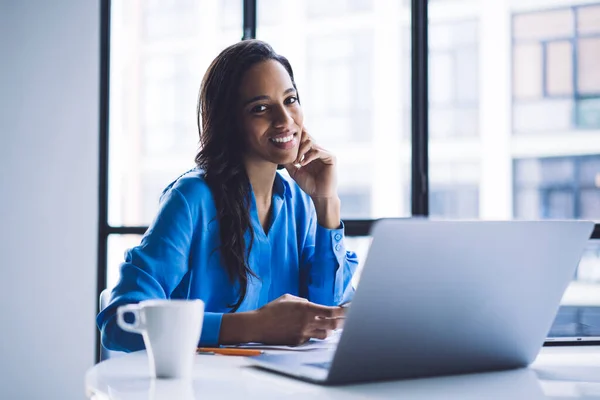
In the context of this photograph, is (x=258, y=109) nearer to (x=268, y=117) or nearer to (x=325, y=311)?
(x=268, y=117)

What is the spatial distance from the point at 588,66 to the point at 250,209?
20550 millimetres

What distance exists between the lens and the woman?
1.45 metres

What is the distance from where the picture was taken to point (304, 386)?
Result: 0.79 metres

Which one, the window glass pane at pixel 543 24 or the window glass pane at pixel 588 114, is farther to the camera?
the window glass pane at pixel 543 24

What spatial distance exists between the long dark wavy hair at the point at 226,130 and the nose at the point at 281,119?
9cm

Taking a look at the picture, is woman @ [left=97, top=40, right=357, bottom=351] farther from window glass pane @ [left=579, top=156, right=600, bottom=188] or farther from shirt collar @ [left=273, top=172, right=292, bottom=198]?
window glass pane @ [left=579, top=156, right=600, bottom=188]

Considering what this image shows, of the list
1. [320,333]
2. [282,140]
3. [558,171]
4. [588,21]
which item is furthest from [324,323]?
[558,171]

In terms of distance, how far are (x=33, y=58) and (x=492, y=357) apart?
2.83m

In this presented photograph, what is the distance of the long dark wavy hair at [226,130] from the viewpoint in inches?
60.1

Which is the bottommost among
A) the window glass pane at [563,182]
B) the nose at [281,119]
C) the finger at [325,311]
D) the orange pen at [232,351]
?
the orange pen at [232,351]

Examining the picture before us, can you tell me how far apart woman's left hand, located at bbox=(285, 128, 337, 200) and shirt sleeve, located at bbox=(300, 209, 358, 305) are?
9cm

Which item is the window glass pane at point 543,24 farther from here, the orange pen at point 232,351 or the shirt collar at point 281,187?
the orange pen at point 232,351

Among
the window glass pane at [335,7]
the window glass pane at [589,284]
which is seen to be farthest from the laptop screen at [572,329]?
the window glass pane at [589,284]

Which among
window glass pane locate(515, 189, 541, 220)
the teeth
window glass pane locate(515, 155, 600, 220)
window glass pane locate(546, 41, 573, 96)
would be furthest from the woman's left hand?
window glass pane locate(515, 189, 541, 220)
